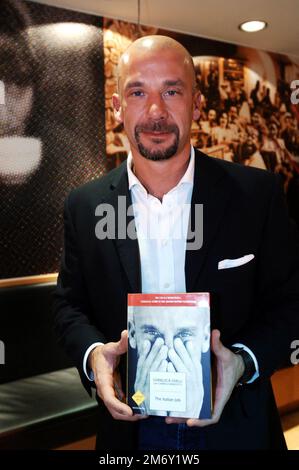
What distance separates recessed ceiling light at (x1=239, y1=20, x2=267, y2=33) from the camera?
11.2 ft

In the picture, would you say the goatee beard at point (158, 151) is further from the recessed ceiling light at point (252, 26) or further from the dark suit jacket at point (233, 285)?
the recessed ceiling light at point (252, 26)

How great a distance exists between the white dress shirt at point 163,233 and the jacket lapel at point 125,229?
1.0 inches

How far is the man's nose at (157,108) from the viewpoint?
1.17 meters

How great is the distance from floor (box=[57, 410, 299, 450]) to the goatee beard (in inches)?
67.4

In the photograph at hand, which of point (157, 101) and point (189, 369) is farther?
point (157, 101)

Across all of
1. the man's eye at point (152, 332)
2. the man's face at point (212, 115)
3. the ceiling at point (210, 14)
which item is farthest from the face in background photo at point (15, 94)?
the man's eye at point (152, 332)

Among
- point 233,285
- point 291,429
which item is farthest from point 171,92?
point 291,429

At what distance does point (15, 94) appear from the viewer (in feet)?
9.18

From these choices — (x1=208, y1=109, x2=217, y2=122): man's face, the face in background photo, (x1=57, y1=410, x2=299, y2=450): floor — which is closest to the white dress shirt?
(x1=57, y1=410, x2=299, y2=450): floor

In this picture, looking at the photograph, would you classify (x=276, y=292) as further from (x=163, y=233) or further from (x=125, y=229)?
(x=125, y=229)

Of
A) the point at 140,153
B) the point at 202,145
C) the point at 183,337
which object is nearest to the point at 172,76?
the point at 140,153

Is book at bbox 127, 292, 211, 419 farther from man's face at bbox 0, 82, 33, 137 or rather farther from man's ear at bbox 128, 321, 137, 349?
man's face at bbox 0, 82, 33, 137

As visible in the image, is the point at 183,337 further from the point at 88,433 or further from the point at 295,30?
the point at 295,30

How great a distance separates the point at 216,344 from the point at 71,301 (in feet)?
1.78
